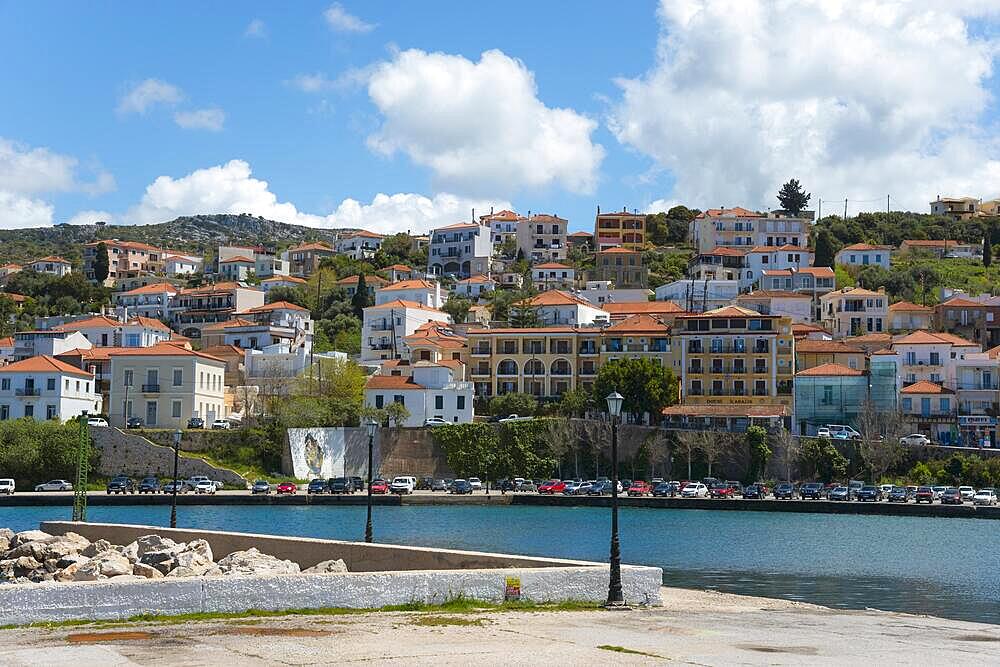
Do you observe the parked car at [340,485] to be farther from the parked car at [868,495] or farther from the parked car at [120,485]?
the parked car at [868,495]

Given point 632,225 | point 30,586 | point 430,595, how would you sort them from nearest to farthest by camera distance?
point 30,586 < point 430,595 < point 632,225

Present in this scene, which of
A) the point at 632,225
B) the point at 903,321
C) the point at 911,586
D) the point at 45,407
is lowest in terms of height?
the point at 911,586

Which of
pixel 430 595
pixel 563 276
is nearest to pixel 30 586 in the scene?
pixel 430 595

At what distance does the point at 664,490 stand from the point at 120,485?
31.6 m

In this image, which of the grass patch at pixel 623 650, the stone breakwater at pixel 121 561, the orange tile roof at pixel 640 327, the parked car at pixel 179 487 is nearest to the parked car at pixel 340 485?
the parked car at pixel 179 487

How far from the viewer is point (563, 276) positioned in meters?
132

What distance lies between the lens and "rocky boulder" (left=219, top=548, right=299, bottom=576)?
23.3 meters

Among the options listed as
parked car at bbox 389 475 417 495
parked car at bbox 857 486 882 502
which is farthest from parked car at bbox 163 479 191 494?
parked car at bbox 857 486 882 502

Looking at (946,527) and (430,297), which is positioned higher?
(430,297)

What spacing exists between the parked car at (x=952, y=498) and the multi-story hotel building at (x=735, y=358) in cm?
1919

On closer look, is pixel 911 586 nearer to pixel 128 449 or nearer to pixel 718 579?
pixel 718 579

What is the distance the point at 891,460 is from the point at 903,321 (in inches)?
1457

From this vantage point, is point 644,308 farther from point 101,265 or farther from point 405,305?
point 101,265

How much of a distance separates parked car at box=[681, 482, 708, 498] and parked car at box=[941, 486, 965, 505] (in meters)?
12.9
